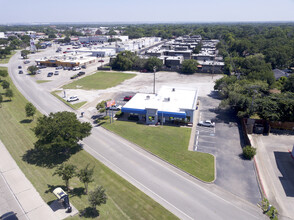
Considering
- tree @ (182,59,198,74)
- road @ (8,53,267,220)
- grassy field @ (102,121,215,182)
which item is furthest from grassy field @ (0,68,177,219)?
tree @ (182,59,198,74)

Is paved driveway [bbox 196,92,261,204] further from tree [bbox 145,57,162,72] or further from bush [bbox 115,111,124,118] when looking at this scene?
tree [bbox 145,57,162,72]

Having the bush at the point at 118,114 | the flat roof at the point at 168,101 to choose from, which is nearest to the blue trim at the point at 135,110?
the flat roof at the point at 168,101

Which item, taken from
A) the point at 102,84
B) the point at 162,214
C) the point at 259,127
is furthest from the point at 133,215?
the point at 102,84

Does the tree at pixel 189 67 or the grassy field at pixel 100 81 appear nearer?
the grassy field at pixel 100 81

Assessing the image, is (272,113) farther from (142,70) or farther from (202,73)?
(142,70)

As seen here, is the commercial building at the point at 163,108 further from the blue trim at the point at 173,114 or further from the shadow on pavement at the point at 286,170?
the shadow on pavement at the point at 286,170
